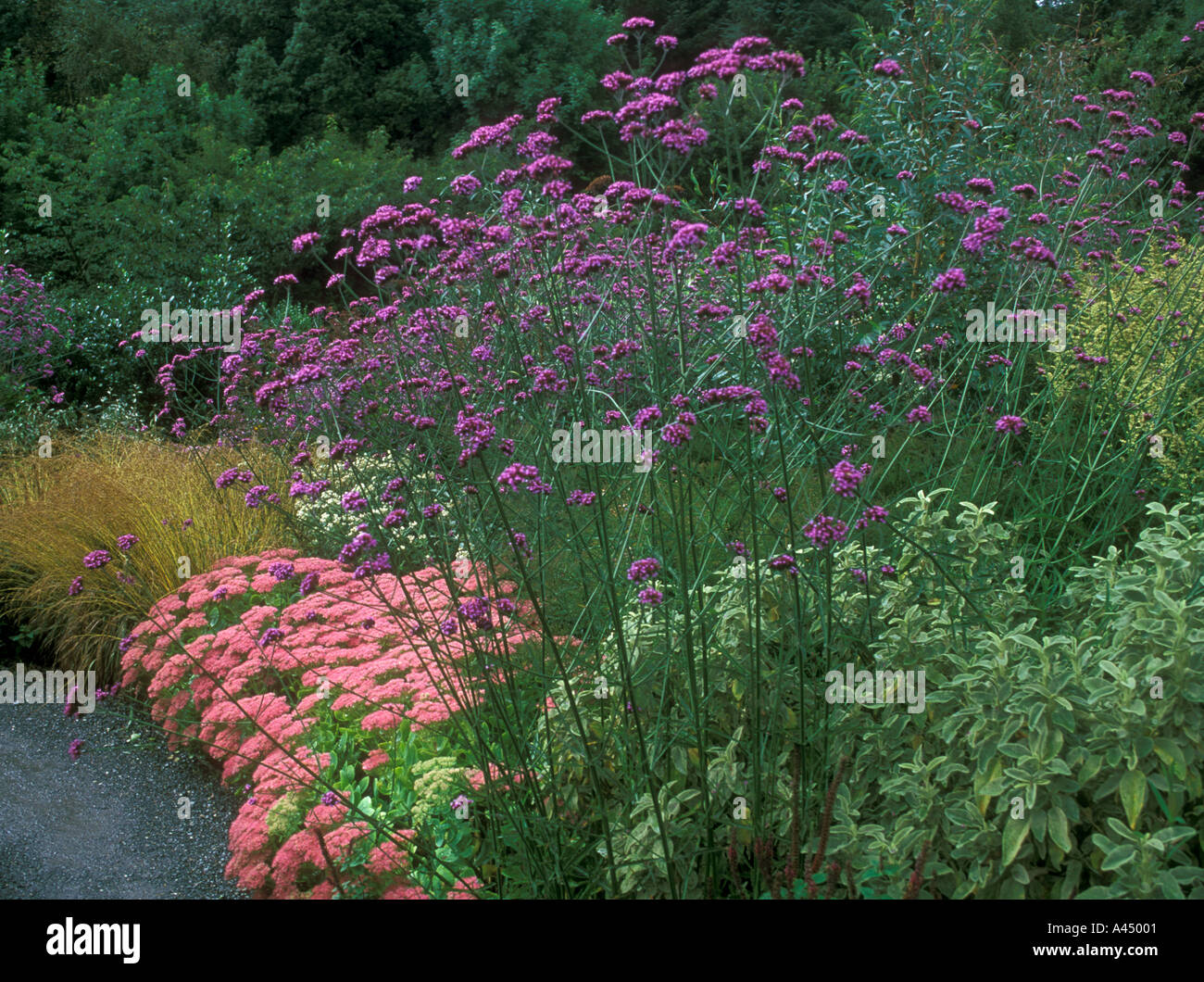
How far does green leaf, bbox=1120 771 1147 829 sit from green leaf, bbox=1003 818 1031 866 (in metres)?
0.22

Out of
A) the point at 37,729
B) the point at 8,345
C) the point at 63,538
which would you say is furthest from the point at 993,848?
the point at 8,345

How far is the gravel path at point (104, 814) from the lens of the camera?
344cm

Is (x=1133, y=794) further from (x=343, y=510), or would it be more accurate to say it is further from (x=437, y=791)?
(x=343, y=510)

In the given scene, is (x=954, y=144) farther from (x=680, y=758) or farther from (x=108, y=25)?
(x=108, y=25)

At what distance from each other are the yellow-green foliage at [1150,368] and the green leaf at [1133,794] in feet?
6.36

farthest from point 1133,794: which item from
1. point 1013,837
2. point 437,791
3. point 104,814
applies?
point 104,814

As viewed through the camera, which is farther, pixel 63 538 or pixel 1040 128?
A: pixel 1040 128

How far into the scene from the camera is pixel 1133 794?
210cm

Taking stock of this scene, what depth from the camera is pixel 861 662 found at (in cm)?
301

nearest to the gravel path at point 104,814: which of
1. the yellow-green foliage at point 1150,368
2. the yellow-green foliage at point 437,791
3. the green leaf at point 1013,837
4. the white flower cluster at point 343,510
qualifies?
the yellow-green foliage at point 437,791

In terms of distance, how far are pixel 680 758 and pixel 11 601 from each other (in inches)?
184

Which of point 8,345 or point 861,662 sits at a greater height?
point 8,345

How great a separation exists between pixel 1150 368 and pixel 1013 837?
10.7ft

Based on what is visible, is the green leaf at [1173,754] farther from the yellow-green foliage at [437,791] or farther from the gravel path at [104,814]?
the gravel path at [104,814]
